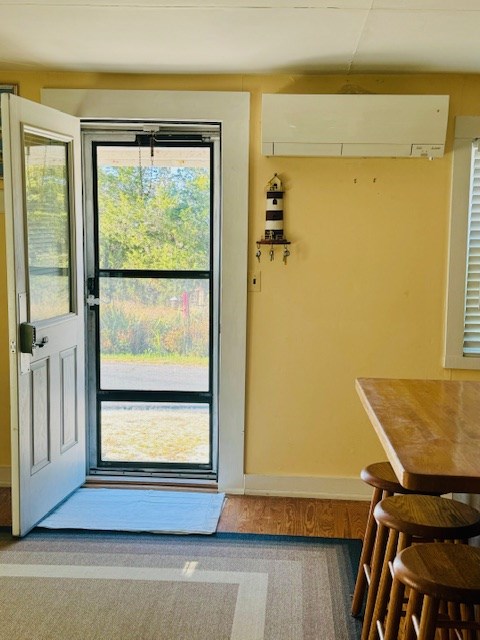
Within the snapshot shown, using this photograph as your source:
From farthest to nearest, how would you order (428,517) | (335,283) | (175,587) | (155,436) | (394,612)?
(155,436), (335,283), (175,587), (428,517), (394,612)

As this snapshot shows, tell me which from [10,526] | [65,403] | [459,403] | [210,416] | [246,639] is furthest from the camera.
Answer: [210,416]

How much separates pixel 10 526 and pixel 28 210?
161cm

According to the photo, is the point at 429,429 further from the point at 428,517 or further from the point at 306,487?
the point at 306,487

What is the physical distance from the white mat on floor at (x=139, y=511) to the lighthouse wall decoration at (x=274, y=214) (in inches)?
59.4

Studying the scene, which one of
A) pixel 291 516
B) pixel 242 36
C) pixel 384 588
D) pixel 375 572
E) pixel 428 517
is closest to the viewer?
pixel 428 517

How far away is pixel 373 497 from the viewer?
105 inches

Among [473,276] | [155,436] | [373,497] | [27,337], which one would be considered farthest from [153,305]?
[373,497]

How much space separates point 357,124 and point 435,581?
8.31 ft

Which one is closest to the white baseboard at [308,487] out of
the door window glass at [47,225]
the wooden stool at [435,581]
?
the door window glass at [47,225]

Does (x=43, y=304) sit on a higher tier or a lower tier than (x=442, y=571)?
higher

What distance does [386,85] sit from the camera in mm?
3789

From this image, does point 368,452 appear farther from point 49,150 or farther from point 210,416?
point 49,150

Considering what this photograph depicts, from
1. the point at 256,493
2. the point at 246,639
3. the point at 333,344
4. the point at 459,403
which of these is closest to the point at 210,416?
the point at 256,493

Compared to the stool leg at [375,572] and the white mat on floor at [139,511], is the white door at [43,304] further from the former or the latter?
the stool leg at [375,572]
